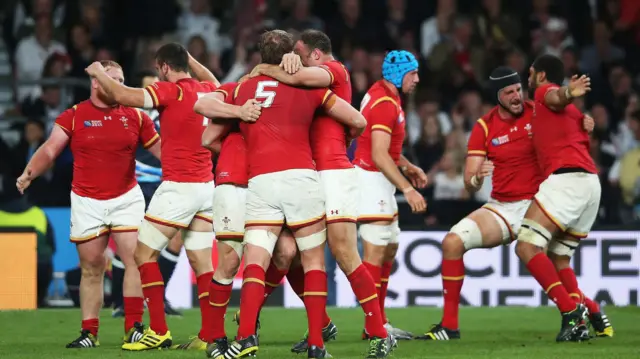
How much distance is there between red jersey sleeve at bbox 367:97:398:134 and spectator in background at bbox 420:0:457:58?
29.0ft

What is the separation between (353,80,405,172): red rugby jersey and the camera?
35.7 feet

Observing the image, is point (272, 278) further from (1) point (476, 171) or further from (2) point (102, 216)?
→ (1) point (476, 171)

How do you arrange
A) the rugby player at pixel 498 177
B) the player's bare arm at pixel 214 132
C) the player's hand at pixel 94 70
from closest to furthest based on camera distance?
the player's bare arm at pixel 214 132 → the player's hand at pixel 94 70 → the rugby player at pixel 498 177

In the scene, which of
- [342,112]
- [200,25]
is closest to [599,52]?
[200,25]

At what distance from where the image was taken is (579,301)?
1112cm

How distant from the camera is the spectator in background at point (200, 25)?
63.4 feet

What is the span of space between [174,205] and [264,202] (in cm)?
152

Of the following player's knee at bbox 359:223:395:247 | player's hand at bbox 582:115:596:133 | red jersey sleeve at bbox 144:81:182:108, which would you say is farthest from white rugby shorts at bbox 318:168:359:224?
player's hand at bbox 582:115:596:133

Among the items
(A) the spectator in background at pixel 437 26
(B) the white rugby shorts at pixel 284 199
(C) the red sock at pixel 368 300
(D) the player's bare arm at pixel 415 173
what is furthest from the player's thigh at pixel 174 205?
(A) the spectator in background at pixel 437 26

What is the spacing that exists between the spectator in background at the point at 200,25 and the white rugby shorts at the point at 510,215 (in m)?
8.66

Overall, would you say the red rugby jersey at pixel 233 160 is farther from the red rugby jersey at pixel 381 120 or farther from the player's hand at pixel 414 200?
the red rugby jersey at pixel 381 120

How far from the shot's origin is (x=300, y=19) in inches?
755

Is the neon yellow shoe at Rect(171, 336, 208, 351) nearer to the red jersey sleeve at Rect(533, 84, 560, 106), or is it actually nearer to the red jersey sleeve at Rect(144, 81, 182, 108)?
the red jersey sleeve at Rect(144, 81, 182, 108)

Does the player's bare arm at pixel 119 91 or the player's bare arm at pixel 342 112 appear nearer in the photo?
the player's bare arm at pixel 342 112
